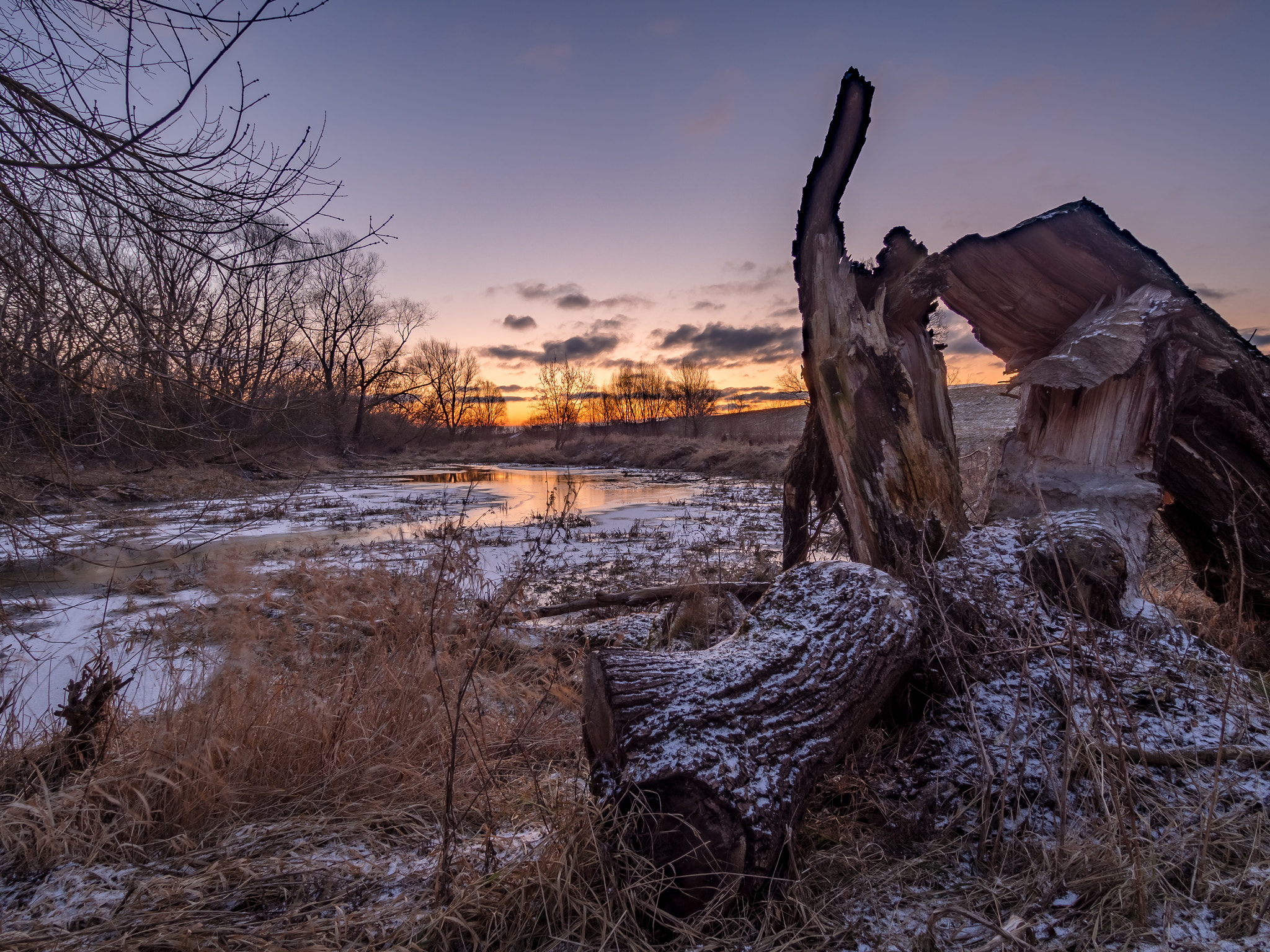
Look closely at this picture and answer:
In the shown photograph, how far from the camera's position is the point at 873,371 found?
12.8 feet

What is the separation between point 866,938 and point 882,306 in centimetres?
349

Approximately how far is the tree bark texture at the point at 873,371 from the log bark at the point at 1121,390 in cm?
35

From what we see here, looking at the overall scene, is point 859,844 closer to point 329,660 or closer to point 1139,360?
point 1139,360

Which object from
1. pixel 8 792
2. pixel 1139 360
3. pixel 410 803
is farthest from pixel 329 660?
pixel 1139 360

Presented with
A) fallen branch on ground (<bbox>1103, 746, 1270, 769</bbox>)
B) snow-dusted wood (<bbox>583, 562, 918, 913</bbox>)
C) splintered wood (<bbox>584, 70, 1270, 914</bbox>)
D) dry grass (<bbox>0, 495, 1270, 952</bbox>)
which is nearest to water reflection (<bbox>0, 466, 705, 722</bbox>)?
dry grass (<bbox>0, 495, 1270, 952</bbox>)

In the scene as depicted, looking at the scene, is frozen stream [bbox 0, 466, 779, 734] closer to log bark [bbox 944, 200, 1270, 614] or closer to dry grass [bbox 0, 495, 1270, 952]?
dry grass [bbox 0, 495, 1270, 952]

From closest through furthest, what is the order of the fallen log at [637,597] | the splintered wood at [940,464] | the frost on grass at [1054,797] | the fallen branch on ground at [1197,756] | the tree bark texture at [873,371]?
the frost on grass at [1054,797], the splintered wood at [940,464], the fallen branch on ground at [1197,756], the tree bark texture at [873,371], the fallen log at [637,597]

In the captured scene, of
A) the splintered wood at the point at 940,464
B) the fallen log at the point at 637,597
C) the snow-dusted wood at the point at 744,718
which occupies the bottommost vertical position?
the fallen log at the point at 637,597

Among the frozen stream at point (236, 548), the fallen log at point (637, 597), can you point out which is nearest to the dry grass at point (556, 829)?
the frozen stream at point (236, 548)

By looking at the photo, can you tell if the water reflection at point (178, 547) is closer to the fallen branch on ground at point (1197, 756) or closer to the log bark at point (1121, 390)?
the fallen branch on ground at point (1197, 756)

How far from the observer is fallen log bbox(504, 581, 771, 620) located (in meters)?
5.00

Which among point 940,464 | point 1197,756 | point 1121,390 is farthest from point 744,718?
point 1121,390

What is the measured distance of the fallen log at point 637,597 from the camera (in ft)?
16.4

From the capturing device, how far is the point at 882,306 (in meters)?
4.12
